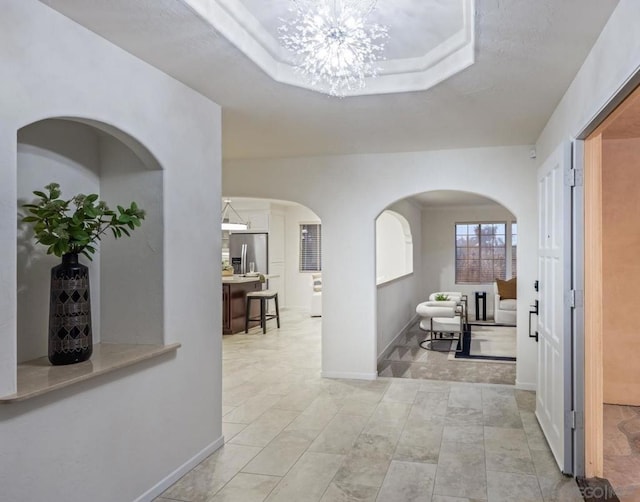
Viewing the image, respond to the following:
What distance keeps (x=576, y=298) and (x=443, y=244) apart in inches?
342

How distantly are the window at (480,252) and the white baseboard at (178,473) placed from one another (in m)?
8.75

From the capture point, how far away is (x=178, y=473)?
3002 mm

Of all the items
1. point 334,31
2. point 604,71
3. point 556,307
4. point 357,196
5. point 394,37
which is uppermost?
point 394,37

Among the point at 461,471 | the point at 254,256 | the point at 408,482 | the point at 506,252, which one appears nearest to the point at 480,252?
the point at 506,252

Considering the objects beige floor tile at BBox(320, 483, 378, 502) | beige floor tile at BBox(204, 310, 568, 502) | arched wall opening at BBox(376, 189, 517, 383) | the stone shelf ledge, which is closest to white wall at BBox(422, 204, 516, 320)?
arched wall opening at BBox(376, 189, 517, 383)

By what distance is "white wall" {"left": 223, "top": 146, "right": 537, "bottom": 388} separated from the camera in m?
5.02

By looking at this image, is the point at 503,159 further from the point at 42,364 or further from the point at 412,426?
the point at 42,364

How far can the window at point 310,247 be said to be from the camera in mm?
11594

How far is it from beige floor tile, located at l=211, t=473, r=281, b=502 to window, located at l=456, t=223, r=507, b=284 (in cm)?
903

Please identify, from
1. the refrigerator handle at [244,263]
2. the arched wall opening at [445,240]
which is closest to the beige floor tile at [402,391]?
the arched wall opening at [445,240]

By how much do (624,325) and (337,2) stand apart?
372 cm

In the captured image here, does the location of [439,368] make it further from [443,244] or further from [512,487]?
[443,244]

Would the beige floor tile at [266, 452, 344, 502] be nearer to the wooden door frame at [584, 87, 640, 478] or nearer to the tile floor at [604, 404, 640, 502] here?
the wooden door frame at [584, 87, 640, 478]

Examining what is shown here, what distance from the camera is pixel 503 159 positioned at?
4.97 meters
